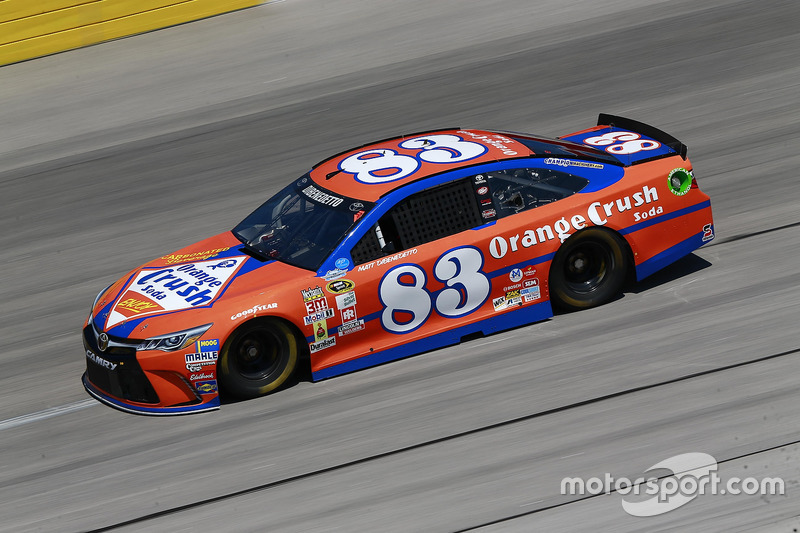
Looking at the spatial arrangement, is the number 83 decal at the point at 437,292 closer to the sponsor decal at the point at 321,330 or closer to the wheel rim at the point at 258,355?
the sponsor decal at the point at 321,330

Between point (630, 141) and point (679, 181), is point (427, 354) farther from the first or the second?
point (630, 141)

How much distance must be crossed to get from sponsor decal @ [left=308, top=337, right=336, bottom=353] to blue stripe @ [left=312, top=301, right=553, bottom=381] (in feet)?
0.56

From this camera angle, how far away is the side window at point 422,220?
712 cm

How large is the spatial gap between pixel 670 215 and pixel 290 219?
3.12 meters

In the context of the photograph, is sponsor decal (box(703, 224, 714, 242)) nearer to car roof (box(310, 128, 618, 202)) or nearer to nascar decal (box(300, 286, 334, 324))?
car roof (box(310, 128, 618, 202))

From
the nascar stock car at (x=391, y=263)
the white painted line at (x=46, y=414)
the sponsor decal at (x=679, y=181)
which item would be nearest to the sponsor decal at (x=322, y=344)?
the nascar stock car at (x=391, y=263)

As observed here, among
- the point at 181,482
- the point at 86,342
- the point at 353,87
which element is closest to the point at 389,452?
the point at 181,482

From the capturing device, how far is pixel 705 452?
5.87 m

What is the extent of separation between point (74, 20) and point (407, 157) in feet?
33.3

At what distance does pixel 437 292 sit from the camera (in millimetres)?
7227

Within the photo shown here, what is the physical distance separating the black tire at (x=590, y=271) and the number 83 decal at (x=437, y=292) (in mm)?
692

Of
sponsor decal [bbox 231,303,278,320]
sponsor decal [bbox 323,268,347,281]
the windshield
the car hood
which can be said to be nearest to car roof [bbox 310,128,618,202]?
the windshield

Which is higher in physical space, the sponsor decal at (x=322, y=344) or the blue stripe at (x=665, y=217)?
the blue stripe at (x=665, y=217)

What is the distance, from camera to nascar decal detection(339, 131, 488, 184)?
24.6ft
